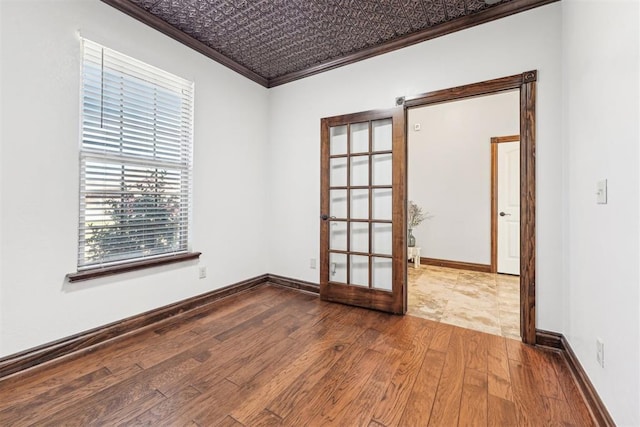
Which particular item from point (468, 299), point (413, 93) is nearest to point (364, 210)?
point (413, 93)

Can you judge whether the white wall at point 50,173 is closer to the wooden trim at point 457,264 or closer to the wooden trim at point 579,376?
the wooden trim at point 579,376

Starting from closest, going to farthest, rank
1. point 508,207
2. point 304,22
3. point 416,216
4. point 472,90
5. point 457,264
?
point 472,90
point 304,22
point 508,207
point 457,264
point 416,216

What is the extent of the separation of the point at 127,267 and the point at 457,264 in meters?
4.50

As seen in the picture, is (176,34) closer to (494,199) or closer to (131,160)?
(131,160)

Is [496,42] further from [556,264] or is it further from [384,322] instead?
[384,322]

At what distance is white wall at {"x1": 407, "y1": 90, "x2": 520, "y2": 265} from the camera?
4391 mm

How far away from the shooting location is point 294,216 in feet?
11.3

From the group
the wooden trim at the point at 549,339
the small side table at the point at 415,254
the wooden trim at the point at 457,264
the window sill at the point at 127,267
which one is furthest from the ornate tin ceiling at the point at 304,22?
the wooden trim at the point at 457,264

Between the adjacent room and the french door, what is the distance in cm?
2

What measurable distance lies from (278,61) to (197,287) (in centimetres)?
259

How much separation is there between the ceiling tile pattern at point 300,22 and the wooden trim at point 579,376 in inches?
102

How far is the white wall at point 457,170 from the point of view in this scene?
14.4 feet

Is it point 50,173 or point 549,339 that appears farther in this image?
point 549,339


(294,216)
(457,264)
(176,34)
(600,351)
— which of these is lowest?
(457,264)
